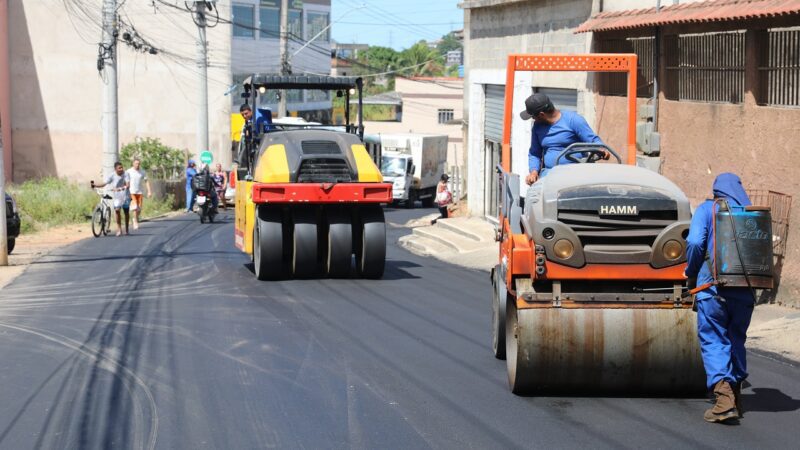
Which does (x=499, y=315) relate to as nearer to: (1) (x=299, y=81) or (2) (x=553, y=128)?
(2) (x=553, y=128)

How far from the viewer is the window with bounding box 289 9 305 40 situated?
2692 inches

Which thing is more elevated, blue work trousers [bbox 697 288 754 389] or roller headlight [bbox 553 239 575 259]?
roller headlight [bbox 553 239 575 259]

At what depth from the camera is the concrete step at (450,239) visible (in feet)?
78.3

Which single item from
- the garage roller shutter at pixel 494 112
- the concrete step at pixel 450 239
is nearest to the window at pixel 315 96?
the garage roller shutter at pixel 494 112

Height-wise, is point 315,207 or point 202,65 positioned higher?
point 202,65

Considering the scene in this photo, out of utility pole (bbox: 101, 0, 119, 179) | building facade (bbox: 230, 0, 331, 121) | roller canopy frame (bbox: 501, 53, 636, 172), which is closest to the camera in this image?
roller canopy frame (bbox: 501, 53, 636, 172)

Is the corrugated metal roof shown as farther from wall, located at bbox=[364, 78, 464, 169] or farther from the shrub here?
wall, located at bbox=[364, 78, 464, 169]

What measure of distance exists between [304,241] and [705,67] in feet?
20.9

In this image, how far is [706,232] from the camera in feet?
26.2

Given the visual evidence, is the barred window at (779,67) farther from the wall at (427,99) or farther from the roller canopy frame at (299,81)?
the wall at (427,99)

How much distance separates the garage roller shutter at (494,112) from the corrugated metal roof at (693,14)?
267 inches

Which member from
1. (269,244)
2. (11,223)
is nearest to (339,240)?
(269,244)

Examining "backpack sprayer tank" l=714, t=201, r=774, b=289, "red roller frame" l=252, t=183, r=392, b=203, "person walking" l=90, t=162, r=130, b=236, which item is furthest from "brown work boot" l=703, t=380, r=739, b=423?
"person walking" l=90, t=162, r=130, b=236

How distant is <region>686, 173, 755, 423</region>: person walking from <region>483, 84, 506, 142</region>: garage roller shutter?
20.0 meters
